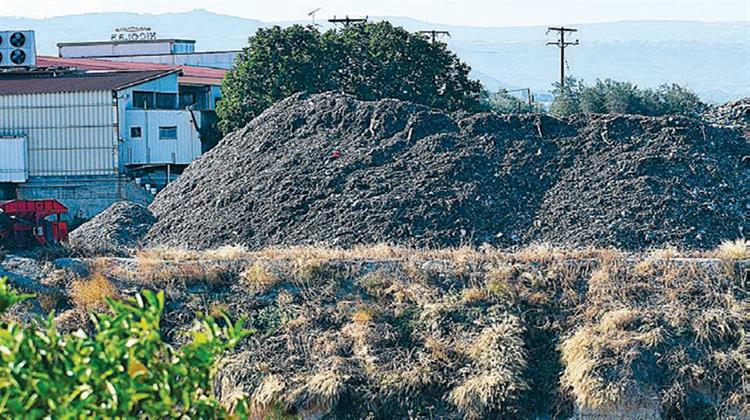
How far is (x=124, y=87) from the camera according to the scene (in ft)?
145

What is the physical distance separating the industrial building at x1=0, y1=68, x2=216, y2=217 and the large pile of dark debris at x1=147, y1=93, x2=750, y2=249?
→ 480 inches

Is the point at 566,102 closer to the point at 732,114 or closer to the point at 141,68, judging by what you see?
the point at 732,114

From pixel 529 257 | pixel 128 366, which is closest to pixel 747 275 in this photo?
pixel 529 257

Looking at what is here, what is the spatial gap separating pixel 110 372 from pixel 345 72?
38524 mm

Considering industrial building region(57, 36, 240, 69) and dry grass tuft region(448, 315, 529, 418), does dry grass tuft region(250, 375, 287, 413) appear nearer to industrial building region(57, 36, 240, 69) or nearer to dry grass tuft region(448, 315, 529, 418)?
dry grass tuft region(448, 315, 529, 418)

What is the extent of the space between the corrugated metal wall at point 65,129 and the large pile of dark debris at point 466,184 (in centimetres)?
1247

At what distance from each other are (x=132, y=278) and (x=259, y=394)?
4697 millimetres

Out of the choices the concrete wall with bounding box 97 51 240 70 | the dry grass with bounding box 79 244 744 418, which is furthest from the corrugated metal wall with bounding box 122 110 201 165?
the concrete wall with bounding box 97 51 240 70

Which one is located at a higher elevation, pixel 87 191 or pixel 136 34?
pixel 136 34

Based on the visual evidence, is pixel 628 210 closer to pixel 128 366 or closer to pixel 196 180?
pixel 196 180

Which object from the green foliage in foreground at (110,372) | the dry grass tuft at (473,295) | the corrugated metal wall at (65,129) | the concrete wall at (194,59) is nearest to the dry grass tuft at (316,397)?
the dry grass tuft at (473,295)

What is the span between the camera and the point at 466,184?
28047 mm

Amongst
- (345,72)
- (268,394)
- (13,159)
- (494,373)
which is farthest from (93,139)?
(494,373)

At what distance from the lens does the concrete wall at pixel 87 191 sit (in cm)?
4344
